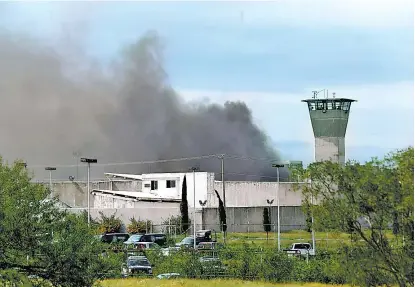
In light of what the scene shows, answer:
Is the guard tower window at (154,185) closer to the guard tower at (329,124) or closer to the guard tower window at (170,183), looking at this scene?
the guard tower window at (170,183)

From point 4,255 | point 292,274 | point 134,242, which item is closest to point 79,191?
point 134,242

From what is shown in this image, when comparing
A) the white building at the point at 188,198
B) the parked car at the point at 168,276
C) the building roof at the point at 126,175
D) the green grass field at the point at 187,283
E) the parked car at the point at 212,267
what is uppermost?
the building roof at the point at 126,175

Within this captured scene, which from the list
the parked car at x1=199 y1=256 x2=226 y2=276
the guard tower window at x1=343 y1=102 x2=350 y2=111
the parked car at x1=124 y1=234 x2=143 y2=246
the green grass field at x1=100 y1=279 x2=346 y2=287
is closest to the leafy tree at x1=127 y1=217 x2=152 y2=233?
the parked car at x1=124 y1=234 x2=143 y2=246

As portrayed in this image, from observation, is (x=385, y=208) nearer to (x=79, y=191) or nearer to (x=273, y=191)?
(x=273, y=191)

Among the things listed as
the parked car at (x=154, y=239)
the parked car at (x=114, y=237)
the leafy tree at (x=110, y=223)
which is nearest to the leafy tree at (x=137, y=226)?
the leafy tree at (x=110, y=223)

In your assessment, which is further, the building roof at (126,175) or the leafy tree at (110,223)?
the building roof at (126,175)

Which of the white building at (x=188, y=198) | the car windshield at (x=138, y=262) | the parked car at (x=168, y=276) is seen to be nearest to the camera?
the parked car at (x=168, y=276)

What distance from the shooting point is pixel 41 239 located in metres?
31.0

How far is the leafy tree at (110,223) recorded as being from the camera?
222ft

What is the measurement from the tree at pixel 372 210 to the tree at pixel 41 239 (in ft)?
33.0

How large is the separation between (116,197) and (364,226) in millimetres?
52042

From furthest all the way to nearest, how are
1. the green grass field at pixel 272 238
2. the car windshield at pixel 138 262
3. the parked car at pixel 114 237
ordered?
the parked car at pixel 114 237, the green grass field at pixel 272 238, the car windshield at pixel 138 262

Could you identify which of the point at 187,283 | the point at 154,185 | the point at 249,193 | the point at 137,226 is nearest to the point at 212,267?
the point at 187,283

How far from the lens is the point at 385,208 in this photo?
22328mm
